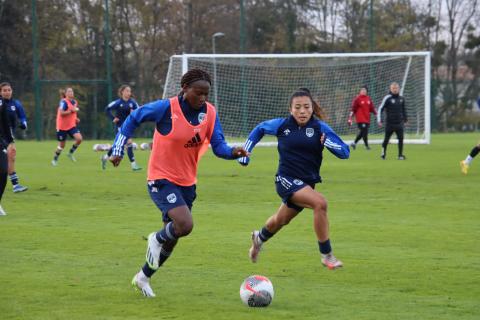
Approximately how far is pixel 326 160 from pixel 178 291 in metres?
19.1

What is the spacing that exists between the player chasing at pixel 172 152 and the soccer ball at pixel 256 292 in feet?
2.73

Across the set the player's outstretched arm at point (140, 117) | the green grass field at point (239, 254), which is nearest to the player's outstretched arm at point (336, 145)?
the green grass field at point (239, 254)

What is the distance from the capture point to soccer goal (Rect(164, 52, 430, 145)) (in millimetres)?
35469

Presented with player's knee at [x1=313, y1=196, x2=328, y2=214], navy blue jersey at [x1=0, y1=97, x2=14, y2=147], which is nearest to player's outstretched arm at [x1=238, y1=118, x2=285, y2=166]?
player's knee at [x1=313, y1=196, x2=328, y2=214]

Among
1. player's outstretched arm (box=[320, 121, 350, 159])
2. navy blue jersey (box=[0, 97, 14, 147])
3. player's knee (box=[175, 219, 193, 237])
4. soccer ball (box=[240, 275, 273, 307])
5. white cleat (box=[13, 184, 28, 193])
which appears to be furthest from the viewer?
white cleat (box=[13, 184, 28, 193])

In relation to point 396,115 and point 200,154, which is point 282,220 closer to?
point 200,154

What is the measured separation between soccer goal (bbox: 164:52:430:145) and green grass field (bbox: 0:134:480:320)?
16.3 meters

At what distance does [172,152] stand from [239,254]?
2.38 metres

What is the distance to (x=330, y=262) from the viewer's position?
898cm

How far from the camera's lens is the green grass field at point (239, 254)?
24.7ft

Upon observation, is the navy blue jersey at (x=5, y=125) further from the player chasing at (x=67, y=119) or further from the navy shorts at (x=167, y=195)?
the player chasing at (x=67, y=119)

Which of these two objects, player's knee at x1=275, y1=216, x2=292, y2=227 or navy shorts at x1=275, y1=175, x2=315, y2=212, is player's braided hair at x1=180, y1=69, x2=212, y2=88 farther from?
player's knee at x1=275, y1=216, x2=292, y2=227

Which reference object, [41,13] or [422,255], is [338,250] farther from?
[41,13]

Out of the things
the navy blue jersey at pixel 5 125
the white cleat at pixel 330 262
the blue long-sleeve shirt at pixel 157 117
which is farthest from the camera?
the navy blue jersey at pixel 5 125
